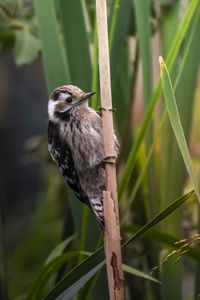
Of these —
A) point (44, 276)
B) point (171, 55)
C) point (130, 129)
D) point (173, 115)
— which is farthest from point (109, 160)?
point (130, 129)

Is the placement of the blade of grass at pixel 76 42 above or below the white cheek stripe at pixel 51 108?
above

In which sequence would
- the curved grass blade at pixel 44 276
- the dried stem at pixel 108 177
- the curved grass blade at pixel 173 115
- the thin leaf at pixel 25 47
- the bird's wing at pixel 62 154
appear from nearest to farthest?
the curved grass blade at pixel 173 115 < the dried stem at pixel 108 177 < the curved grass blade at pixel 44 276 < the bird's wing at pixel 62 154 < the thin leaf at pixel 25 47

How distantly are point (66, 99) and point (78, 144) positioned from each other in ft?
0.49

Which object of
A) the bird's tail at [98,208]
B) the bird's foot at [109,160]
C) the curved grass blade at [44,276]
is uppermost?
the bird's foot at [109,160]

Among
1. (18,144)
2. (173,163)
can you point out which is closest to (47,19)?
(173,163)

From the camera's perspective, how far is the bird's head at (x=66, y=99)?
6.51 ft

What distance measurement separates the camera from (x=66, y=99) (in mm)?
2031

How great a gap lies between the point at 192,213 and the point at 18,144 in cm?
285

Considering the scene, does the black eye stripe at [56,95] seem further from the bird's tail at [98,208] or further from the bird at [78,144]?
the bird's tail at [98,208]

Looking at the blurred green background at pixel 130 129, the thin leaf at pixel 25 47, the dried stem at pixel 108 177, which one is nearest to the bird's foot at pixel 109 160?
the dried stem at pixel 108 177

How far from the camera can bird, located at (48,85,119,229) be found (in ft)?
6.75

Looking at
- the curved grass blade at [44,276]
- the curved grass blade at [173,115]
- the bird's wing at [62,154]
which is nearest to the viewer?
the curved grass blade at [173,115]

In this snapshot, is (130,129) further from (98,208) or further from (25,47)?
(98,208)

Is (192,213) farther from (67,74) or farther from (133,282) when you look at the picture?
(67,74)
